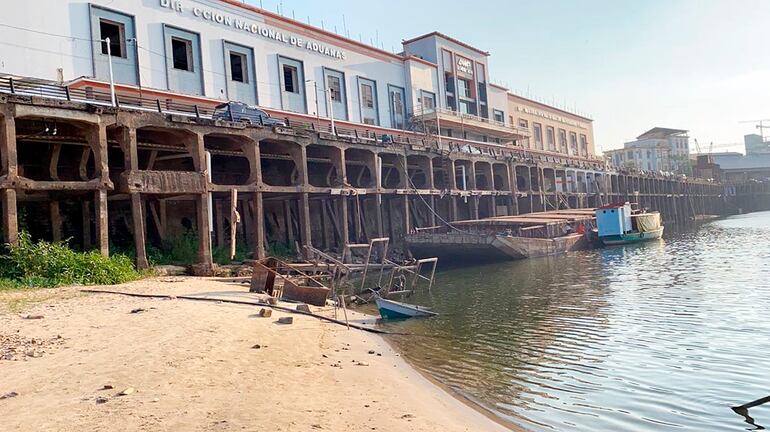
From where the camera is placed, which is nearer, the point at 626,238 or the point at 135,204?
the point at 135,204

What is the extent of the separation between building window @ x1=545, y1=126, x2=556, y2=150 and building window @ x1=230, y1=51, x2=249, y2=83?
180 ft

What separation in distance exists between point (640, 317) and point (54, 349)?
45.6 feet

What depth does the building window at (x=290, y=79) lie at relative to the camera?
41531mm

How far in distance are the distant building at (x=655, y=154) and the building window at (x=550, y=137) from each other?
44004 millimetres

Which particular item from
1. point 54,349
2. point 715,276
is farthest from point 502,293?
point 54,349

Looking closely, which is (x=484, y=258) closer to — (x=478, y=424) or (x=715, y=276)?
(x=715, y=276)

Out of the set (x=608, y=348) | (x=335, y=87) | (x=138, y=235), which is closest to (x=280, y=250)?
(x=138, y=235)

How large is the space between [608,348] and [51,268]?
1676cm

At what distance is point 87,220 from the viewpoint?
79.4 ft

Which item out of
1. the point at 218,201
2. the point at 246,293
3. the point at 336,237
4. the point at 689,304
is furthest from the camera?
the point at 336,237

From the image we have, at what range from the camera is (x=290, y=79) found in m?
42.0

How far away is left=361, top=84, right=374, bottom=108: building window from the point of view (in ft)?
161

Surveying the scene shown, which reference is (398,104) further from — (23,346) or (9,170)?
(23,346)

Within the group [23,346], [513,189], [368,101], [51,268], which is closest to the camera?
[23,346]
